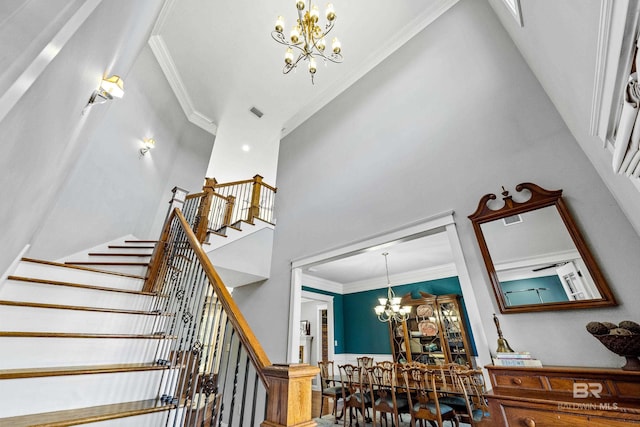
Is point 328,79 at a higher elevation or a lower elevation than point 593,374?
higher

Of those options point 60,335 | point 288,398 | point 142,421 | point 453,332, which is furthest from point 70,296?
point 453,332

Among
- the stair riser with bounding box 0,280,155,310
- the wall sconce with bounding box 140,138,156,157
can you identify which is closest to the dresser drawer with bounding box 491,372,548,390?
the stair riser with bounding box 0,280,155,310

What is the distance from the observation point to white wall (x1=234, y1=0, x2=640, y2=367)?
1.79m

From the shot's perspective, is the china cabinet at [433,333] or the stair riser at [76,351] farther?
the china cabinet at [433,333]

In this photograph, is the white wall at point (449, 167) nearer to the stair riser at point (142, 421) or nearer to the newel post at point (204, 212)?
the newel post at point (204, 212)

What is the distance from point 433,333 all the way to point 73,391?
5964 mm

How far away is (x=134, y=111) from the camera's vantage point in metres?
4.12

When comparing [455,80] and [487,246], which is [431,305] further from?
[455,80]

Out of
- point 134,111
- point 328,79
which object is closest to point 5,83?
point 134,111

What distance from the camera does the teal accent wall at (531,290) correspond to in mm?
1845

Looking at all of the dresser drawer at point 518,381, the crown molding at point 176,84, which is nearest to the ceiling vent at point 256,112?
the crown molding at point 176,84

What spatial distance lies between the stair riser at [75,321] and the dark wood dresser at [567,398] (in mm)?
2514

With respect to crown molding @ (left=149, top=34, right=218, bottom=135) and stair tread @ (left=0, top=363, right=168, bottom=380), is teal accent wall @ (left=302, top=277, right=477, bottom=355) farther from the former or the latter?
stair tread @ (left=0, top=363, right=168, bottom=380)

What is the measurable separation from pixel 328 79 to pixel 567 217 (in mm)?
4226
